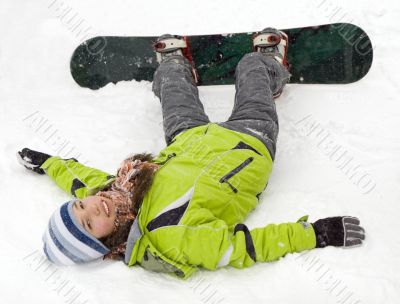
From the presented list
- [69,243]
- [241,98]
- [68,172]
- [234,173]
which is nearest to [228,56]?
[241,98]

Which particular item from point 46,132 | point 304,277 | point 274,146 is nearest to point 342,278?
point 304,277

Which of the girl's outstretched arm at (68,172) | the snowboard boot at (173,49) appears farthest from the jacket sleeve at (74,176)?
the snowboard boot at (173,49)

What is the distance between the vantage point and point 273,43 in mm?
3137

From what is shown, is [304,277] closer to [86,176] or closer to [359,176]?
[359,176]

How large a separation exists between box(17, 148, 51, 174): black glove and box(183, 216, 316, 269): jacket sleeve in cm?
124

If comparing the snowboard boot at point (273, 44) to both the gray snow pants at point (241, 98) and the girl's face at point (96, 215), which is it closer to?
the gray snow pants at point (241, 98)

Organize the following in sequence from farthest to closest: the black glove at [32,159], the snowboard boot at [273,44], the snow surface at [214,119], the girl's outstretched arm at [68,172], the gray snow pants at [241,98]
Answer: the snowboard boot at [273,44] < the black glove at [32,159] < the gray snow pants at [241,98] < the girl's outstretched arm at [68,172] < the snow surface at [214,119]

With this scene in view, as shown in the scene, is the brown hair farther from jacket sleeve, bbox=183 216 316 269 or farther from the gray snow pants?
the gray snow pants

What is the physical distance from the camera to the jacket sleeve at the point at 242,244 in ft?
6.72

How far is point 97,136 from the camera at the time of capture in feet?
10.6

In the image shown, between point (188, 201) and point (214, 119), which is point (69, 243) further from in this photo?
point (214, 119)

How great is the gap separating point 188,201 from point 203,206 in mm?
91

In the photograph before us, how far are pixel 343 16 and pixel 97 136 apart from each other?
7.34 feet

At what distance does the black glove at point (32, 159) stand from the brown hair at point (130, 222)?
75 centimetres
